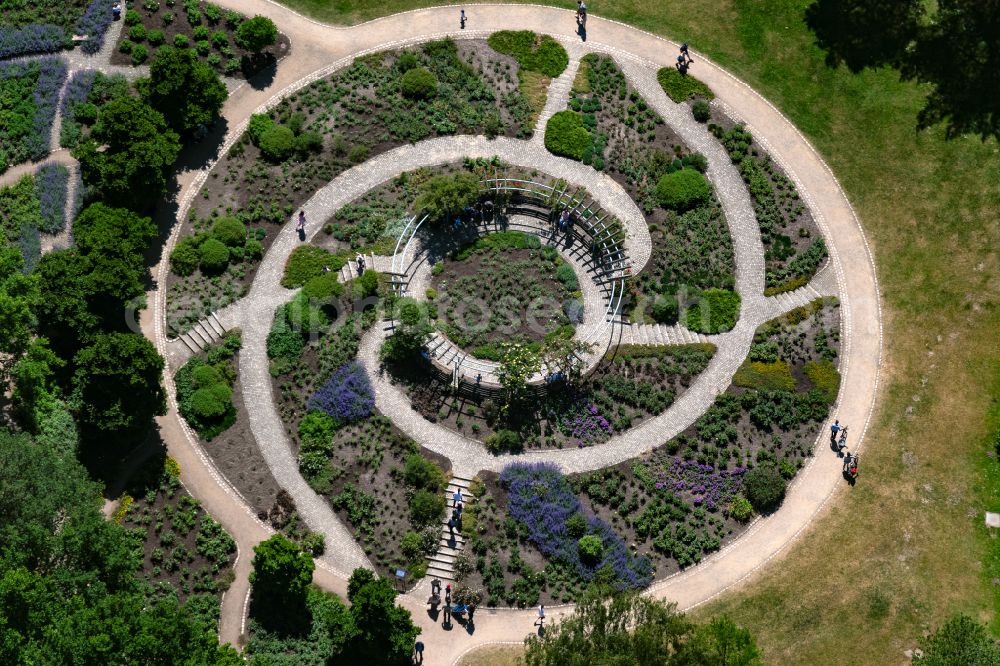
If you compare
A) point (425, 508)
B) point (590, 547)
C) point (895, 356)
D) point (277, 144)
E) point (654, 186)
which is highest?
point (654, 186)

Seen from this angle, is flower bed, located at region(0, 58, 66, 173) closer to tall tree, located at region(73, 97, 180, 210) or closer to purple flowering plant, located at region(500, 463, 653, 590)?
tall tree, located at region(73, 97, 180, 210)

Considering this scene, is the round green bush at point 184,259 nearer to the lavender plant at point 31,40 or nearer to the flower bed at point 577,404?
the flower bed at point 577,404

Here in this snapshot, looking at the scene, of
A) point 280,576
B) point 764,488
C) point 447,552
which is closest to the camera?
point 280,576

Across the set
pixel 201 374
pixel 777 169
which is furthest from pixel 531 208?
pixel 201 374

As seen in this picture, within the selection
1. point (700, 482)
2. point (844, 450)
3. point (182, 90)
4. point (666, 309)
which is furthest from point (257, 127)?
point (844, 450)

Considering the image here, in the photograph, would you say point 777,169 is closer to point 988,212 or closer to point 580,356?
point 988,212

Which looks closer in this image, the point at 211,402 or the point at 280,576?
the point at 280,576

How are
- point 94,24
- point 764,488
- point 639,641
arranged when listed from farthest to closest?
point 94,24 < point 764,488 < point 639,641

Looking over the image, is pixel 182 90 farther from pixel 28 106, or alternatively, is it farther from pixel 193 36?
pixel 28 106
